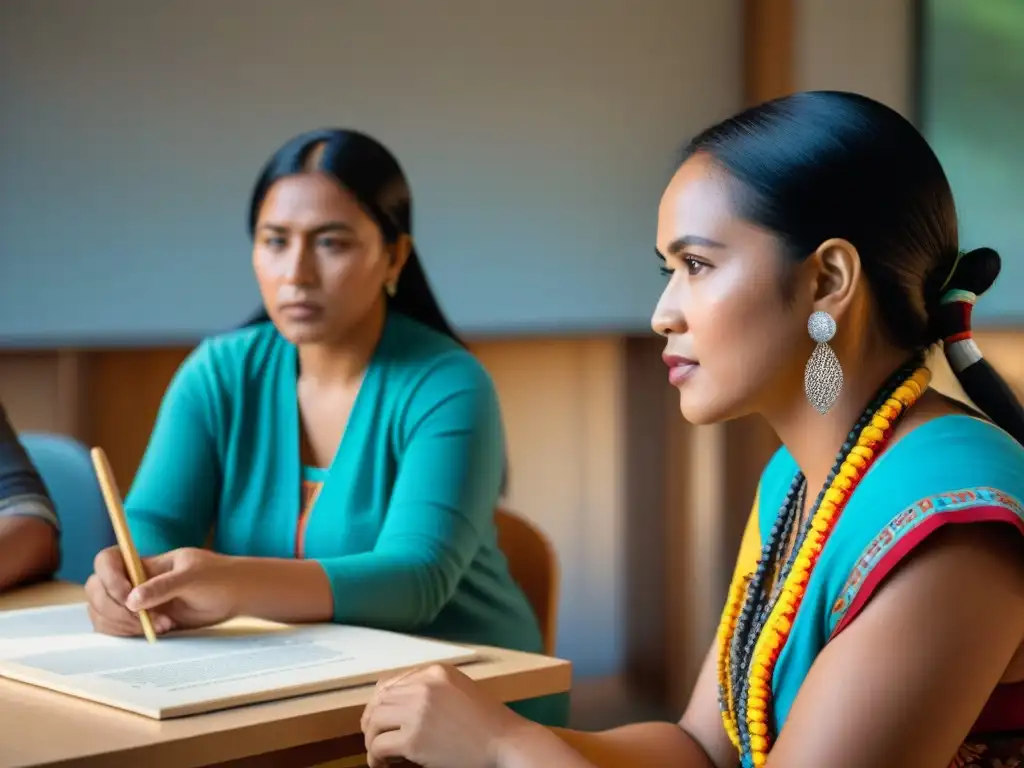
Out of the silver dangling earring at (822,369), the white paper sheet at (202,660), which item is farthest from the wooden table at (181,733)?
the silver dangling earring at (822,369)

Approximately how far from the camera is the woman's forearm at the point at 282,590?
55.6 inches

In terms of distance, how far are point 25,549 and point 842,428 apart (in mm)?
1083

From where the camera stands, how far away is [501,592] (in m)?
1.91

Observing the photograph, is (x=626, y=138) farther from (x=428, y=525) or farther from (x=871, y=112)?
(x=871, y=112)

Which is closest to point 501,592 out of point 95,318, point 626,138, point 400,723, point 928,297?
point 400,723

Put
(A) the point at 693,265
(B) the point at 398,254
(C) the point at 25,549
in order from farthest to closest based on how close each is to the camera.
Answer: (B) the point at 398,254 → (C) the point at 25,549 → (A) the point at 693,265

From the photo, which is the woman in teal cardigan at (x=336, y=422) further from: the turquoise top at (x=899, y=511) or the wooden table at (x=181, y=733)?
the turquoise top at (x=899, y=511)

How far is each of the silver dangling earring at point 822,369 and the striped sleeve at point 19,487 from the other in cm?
109

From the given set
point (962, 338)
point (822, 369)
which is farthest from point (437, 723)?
point (962, 338)

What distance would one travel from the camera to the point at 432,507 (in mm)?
1718

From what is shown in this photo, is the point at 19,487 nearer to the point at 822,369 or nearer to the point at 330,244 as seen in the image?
the point at 330,244

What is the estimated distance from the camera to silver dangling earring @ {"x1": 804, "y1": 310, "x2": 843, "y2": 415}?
3.46 feet

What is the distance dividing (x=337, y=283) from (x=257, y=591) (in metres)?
0.56

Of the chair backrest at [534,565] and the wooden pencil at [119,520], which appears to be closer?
the wooden pencil at [119,520]
